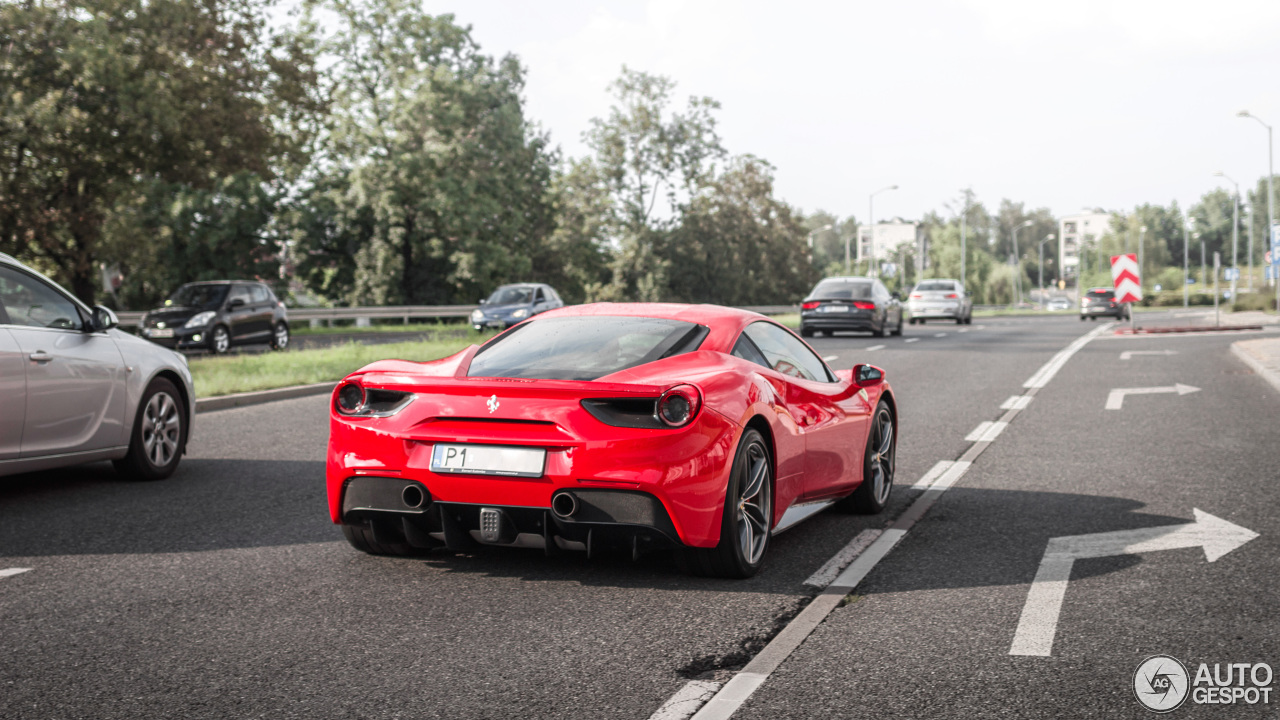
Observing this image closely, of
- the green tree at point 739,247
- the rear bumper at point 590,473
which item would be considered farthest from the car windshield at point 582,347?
the green tree at point 739,247

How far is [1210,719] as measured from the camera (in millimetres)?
3672

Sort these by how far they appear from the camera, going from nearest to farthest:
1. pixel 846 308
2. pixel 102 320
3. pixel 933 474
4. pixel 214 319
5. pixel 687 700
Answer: pixel 687 700
pixel 102 320
pixel 933 474
pixel 214 319
pixel 846 308

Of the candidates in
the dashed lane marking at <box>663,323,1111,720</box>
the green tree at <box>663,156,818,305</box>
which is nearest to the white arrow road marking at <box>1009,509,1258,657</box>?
the dashed lane marking at <box>663,323,1111,720</box>

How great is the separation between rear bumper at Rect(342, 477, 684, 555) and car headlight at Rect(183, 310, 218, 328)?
68.0ft

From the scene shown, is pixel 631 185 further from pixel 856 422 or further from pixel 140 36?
pixel 856 422

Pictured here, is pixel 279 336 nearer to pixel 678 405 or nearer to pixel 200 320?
pixel 200 320

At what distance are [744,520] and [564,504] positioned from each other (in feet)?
2.90

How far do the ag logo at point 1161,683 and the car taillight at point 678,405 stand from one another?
1890 millimetres

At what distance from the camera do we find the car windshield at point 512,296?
34.5 metres

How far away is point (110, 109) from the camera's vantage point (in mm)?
25797

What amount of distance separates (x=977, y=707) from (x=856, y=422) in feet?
10.3

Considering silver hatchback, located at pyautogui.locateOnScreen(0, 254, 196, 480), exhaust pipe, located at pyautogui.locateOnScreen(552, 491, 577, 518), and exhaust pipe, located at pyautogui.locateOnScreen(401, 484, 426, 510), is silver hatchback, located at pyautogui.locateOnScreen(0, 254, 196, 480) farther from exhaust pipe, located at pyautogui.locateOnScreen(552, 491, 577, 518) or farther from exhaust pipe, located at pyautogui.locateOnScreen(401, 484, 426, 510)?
exhaust pipe, located at pyautogui.locateOnScreen(552, 491, 577, 518)

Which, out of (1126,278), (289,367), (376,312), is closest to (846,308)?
(1126,278)

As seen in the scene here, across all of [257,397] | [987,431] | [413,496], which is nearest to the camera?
[413,496]
